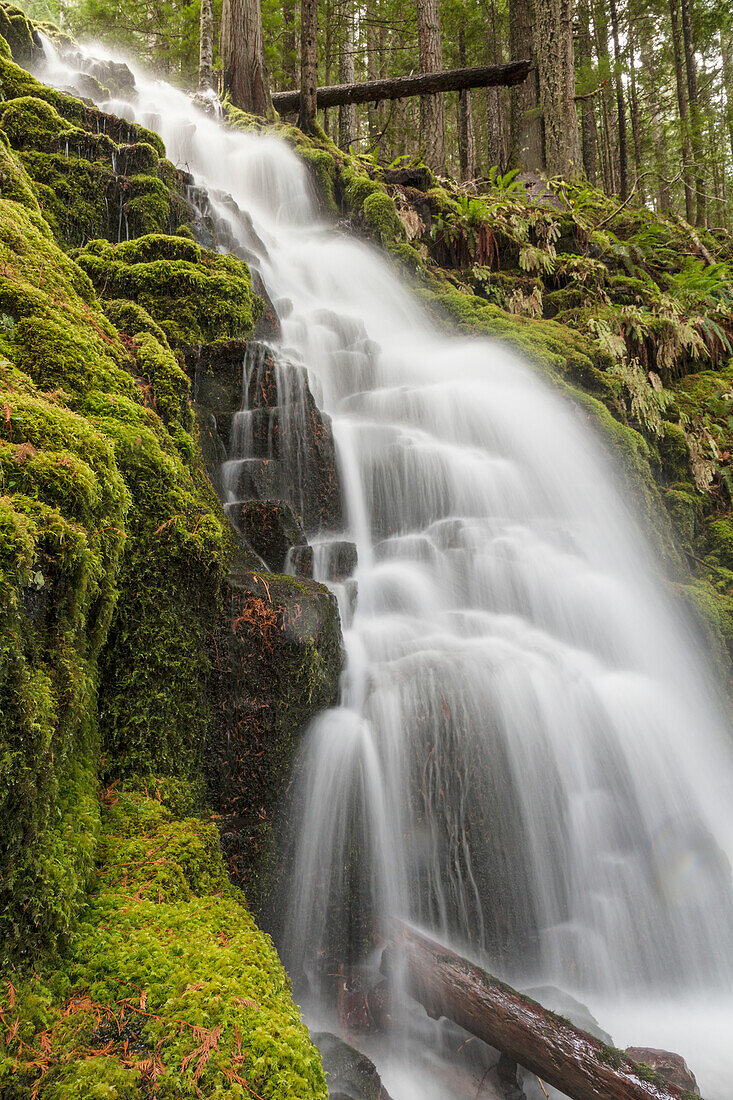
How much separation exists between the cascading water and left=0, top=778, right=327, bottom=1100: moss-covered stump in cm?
136

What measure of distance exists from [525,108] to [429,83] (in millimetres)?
2947

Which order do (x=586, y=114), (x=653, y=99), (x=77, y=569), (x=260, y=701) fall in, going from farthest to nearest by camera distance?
(x=653, y=99)
(x=586, y=114)
(x=260, y=701)
(x=77, y=569)

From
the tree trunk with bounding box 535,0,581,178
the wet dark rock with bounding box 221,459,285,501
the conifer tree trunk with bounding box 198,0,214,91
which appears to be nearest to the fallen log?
the tree trunk with bounding box 535,0,581,178

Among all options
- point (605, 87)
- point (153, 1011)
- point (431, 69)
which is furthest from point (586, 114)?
point (153, 1011)

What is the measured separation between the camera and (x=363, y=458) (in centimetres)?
543

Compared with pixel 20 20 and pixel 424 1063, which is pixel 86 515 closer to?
pixel 424 1063

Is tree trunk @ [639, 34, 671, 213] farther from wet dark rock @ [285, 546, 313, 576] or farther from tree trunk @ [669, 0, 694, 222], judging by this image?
wet dark rock @ [285, 546, 313, 576]

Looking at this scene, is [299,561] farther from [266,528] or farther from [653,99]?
[653,99]

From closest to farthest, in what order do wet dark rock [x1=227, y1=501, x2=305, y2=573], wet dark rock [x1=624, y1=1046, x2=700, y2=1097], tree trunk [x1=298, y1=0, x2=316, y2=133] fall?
wet dark rock [x1=624, y1=1046, x2=700, y2=1097] → wet dark rock [x1=227, y1=501, x2=305, y2=573] → tree trunk [x1=298, y1=0, x2=316, y2=133]

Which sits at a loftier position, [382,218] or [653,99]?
[653,99]

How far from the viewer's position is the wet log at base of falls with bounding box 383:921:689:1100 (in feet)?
7.62

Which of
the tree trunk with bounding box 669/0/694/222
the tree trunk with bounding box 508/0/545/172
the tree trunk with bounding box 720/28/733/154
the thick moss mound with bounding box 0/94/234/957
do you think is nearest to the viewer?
the thick moss mound with bounding box 0/94/234/957

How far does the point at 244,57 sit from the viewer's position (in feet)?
38.3

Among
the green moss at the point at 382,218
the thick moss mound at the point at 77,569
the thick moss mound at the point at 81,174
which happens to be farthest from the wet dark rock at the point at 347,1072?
the green moss at the point at 382,218
